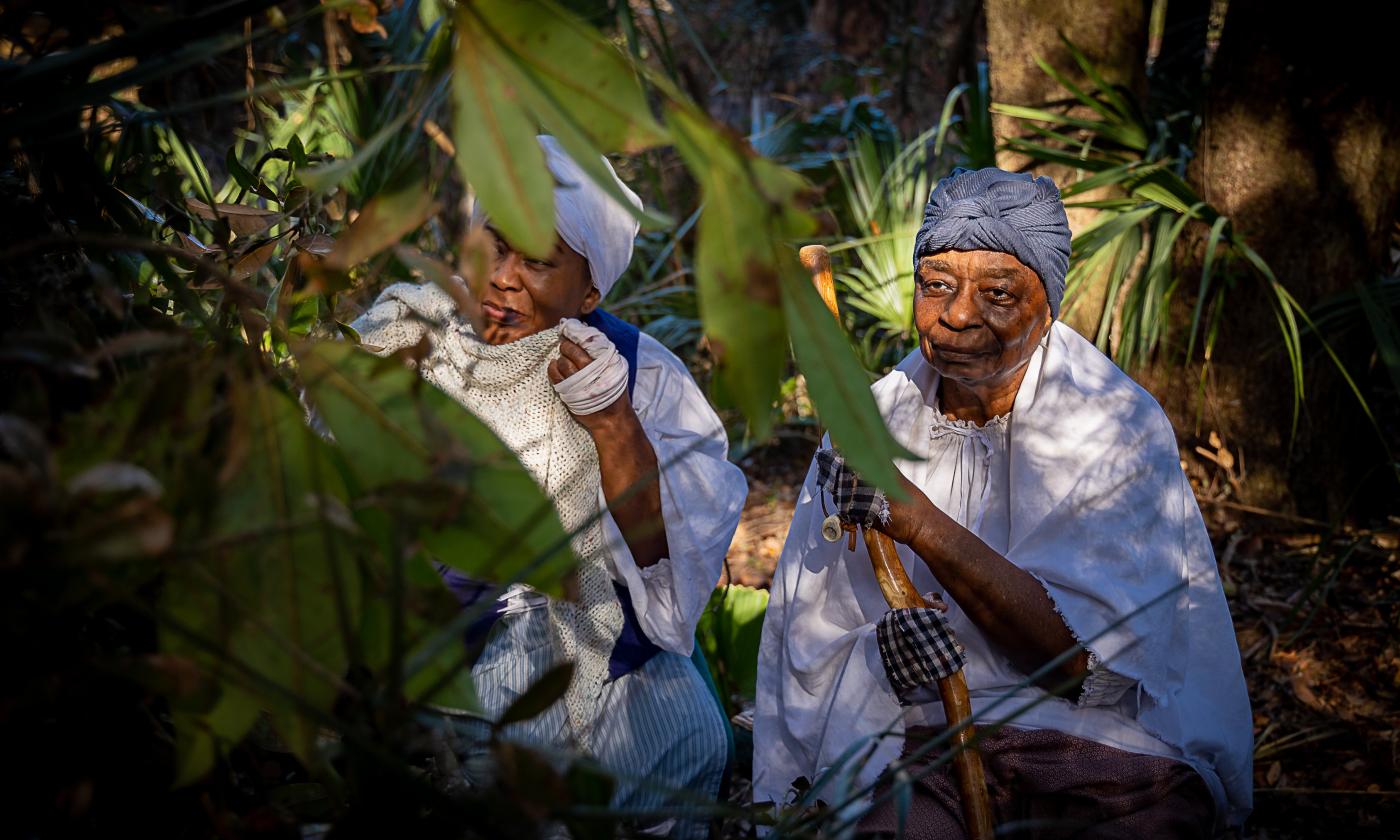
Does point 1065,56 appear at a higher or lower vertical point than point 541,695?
lower

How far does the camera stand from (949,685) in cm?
191

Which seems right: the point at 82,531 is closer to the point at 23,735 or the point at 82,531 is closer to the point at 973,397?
the point at 23,735

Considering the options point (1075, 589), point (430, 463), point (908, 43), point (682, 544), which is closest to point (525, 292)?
point (682, 544)

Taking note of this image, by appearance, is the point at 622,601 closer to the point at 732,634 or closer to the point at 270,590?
the point at 732,634

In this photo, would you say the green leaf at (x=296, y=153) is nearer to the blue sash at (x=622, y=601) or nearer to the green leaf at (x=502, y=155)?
the green leaf at (x=502, y=155)

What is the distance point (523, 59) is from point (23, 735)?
1.68 feet

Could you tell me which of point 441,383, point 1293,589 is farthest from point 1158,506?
point 1293,589

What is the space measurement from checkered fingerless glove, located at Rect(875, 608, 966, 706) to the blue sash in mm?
613

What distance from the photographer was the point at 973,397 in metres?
2.27

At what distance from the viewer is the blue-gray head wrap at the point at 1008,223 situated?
2.07 m

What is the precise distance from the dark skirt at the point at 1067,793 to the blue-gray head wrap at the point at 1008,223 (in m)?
0.83

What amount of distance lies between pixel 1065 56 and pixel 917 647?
3.05 m

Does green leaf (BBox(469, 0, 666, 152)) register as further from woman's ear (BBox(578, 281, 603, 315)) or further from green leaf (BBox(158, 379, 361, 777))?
woman's ear (BBox(578, 281, 603, 315))

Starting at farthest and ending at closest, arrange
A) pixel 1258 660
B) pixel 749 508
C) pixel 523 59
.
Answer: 1. pixel 749 508
2. pixel 1258 660
3. pixel 523 59
